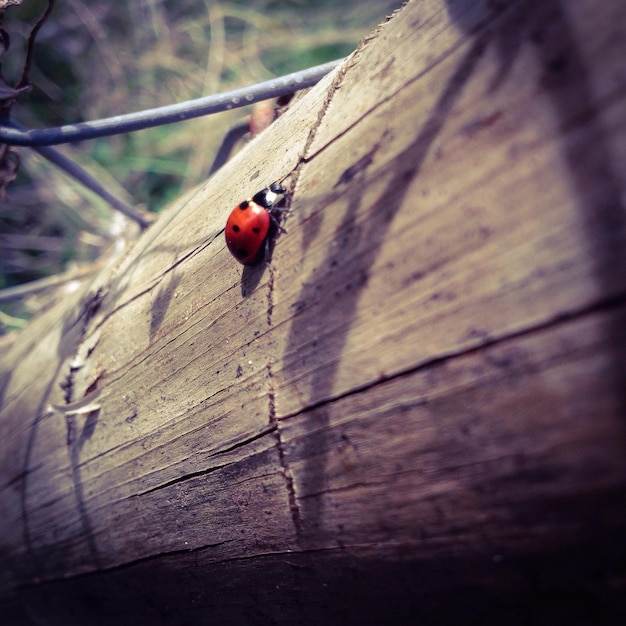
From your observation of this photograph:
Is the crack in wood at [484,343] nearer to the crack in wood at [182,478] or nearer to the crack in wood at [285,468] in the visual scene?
the crack in wood at [285,468]

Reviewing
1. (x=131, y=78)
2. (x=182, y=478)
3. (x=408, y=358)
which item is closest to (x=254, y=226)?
(x=408, y=358)

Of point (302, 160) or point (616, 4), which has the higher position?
point (302, 160)

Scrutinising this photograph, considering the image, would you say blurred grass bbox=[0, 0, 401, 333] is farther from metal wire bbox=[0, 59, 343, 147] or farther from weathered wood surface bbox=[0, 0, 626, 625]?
weathered wood surface bbox=[0, 0, 626, 625]

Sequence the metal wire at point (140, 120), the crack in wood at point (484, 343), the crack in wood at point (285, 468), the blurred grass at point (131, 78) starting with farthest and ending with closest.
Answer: the blurred grass at point (131, 78), the metal wire at point (140, 120), the crack in wood at point (285, 468), the crack in wood at point (484, 343)

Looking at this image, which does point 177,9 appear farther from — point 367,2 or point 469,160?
point 469,160

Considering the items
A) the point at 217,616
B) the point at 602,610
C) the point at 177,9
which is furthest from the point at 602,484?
the point at 177,9

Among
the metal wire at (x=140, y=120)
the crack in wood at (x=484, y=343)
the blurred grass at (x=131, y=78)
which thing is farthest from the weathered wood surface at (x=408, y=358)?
the blurred grass at (x=131, y=78)
